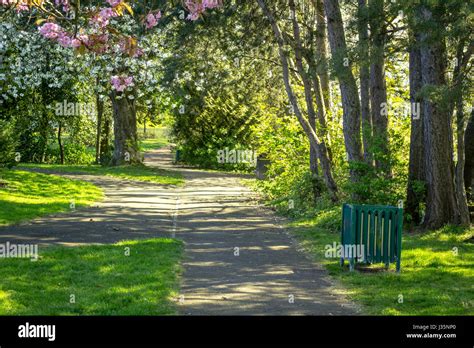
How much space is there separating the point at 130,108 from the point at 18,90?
17.9ft

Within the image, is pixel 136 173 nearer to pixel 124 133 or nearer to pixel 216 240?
pixel 124 133

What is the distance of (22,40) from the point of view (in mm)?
34688

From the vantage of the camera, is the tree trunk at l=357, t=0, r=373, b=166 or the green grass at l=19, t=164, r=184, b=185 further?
the green grass at l=19, t=164, r=184, b=185

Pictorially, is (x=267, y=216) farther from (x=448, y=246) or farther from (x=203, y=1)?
(x=203, y=1)

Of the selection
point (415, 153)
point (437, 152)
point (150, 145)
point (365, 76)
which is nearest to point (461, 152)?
point (437, 152)

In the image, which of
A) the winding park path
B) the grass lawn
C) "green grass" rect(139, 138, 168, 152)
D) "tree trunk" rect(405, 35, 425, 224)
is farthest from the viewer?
"green grass" rect(139, 138, 168, 152)

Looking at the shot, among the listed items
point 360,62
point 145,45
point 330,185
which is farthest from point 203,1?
point 145,45

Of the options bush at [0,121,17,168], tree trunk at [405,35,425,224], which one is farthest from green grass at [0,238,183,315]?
bush at [0,121,17,168]

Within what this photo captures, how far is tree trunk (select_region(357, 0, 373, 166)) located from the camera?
14.9 meters

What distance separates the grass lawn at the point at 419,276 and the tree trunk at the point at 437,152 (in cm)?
47

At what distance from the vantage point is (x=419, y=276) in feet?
38.7

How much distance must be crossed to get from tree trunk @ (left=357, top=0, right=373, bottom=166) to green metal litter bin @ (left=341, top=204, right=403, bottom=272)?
3675mm

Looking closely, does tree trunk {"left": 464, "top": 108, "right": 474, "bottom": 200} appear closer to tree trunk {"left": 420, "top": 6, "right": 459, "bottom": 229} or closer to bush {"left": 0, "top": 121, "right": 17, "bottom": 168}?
tree trunk {"left": 420, "top": 6, "right": 459, "bottom": 229}
